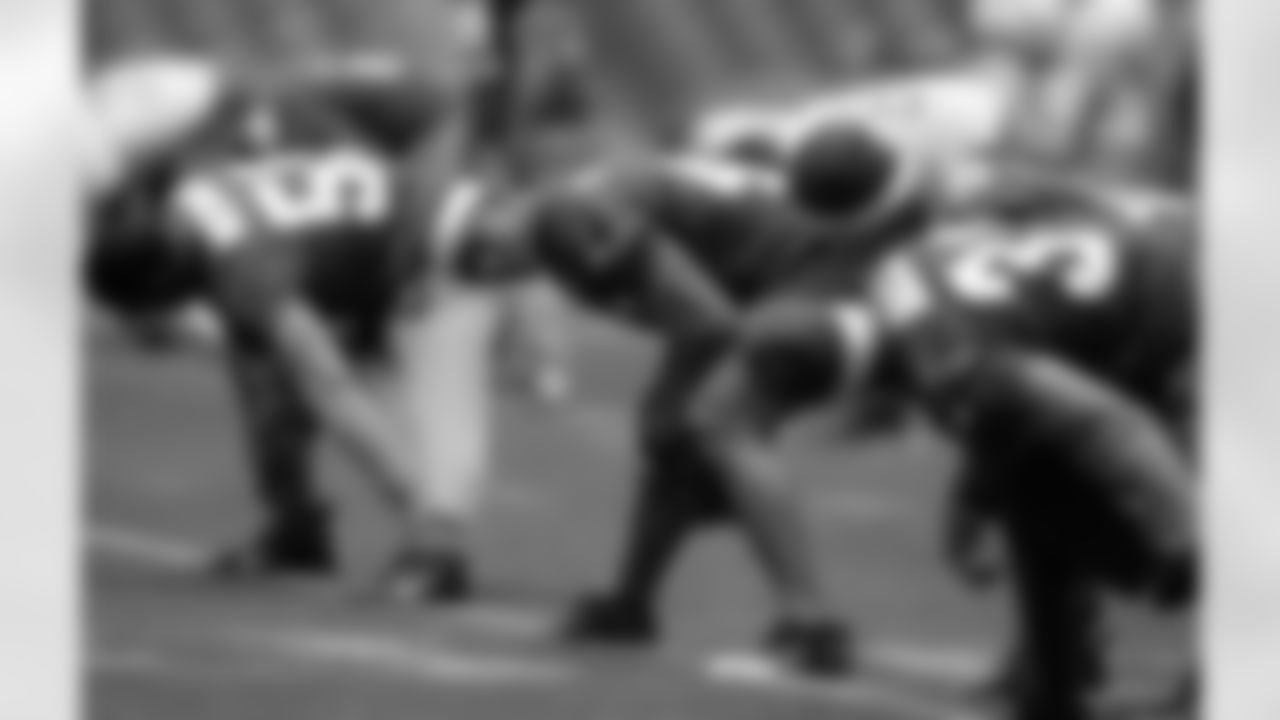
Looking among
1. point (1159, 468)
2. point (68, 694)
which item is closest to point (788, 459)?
point (1159, 468)

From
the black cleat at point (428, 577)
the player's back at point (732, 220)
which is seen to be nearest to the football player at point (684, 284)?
the player's back at point (732, 220)

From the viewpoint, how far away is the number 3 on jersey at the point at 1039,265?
242 centimetres

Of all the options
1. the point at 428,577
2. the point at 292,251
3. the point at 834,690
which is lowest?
the point at 834,690

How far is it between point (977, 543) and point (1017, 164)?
1.02 ft

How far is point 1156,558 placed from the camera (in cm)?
245

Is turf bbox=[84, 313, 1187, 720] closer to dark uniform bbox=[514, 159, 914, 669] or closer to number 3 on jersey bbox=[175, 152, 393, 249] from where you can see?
dark uniform bbox=[514, 159, 914, 669]

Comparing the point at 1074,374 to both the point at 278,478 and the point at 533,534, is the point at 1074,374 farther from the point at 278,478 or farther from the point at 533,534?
the point at 278,478

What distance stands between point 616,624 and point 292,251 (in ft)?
1.33

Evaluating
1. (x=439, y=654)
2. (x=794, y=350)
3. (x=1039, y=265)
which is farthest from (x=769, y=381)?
(x=439, y=654)

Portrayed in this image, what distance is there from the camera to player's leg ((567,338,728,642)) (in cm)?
246

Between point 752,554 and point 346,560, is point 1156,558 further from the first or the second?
point 346,560

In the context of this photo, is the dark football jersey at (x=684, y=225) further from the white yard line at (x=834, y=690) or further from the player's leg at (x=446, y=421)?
the white yard line at (x=834, y=690)

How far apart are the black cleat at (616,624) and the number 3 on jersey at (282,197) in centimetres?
37

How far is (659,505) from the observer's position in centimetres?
247
